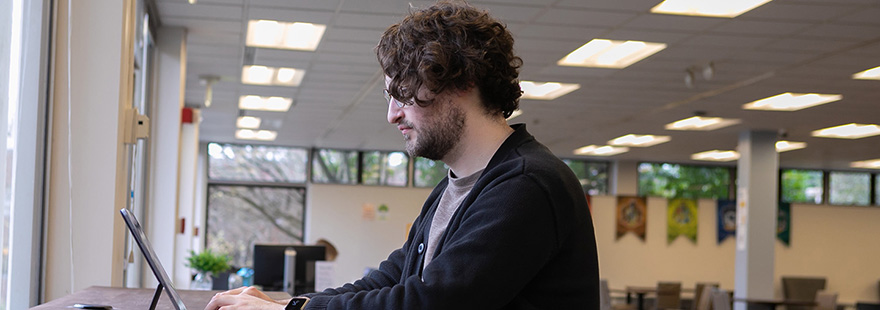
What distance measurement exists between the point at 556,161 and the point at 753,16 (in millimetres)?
4780

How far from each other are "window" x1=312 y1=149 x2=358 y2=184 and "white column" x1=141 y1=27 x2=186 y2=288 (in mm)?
9126

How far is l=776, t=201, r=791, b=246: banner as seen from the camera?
1631 cm

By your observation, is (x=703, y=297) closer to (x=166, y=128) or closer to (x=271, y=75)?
(x=271, y=75)

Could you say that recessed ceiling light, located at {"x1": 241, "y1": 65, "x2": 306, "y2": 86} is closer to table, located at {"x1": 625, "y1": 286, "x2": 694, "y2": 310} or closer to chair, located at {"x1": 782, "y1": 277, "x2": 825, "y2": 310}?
table, located at {"x1": 625, "y1": 286, "x2": 694, "y2": 310}

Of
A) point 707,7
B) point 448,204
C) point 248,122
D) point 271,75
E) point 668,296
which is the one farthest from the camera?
point 668,296

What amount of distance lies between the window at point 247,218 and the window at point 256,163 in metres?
0.19

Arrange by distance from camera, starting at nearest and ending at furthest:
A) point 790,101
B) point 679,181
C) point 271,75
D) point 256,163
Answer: point 271,75 < point 790,101 < point 256,163 < point 679,181

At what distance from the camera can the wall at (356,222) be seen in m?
15.9

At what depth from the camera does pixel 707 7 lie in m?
5.84

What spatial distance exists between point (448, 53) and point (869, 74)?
7.04 meters

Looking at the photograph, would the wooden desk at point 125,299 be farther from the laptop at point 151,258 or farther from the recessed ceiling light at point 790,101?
the recessed ceiling light at point 790,101

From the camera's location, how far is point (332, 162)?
16703 millimetres

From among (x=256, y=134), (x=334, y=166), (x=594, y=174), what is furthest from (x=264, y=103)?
(x=594, y=174)

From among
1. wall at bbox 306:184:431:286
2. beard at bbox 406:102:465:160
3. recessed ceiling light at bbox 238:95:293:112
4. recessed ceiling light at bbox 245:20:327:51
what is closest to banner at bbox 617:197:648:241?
wall at bbox 306:184:431:286
